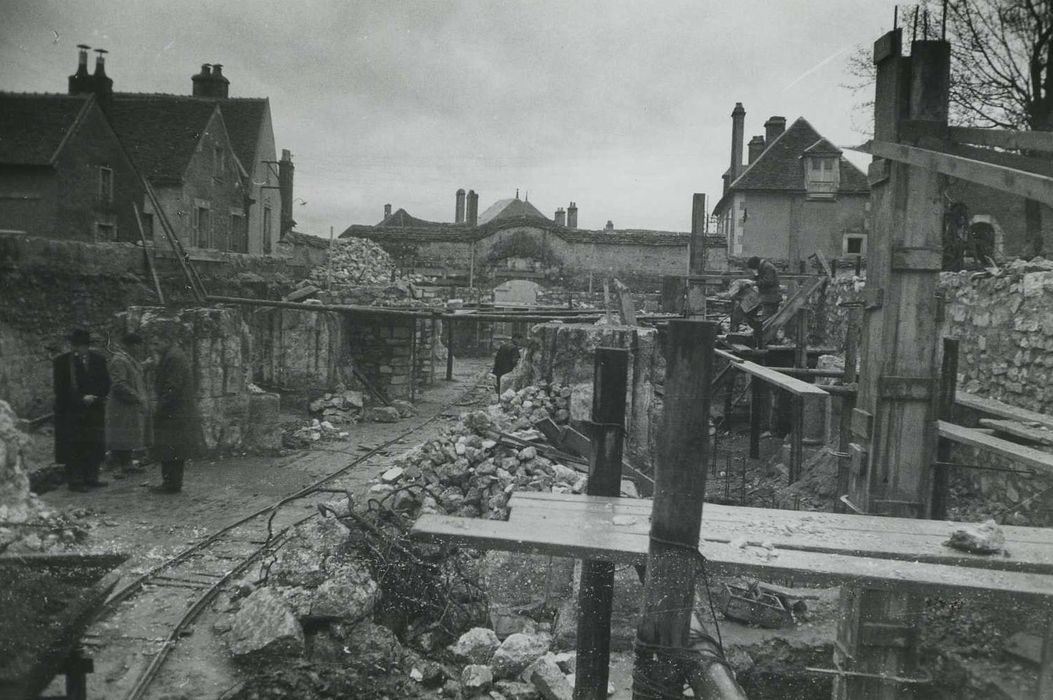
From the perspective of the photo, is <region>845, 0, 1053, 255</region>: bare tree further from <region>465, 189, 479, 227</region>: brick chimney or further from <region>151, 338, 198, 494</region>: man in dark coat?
<region>465, 189, 479, 227</region>: brick chimney

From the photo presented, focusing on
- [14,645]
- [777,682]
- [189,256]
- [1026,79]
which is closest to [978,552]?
[777,682]

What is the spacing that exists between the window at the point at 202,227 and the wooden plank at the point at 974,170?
77.5ft

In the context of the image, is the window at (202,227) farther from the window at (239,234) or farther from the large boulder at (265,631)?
the large boulder at (265,631)

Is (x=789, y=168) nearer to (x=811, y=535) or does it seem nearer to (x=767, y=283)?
(x=767, y=283)

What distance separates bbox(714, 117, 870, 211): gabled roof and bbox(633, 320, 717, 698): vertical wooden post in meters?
27.8

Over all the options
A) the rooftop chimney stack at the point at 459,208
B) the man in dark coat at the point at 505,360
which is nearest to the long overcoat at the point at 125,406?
the man in dark coat at the point at 505,360

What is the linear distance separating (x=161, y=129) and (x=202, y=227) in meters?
3.26

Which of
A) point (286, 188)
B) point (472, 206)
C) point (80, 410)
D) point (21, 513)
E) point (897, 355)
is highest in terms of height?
point (472, 206)

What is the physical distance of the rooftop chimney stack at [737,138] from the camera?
32062 millimetres

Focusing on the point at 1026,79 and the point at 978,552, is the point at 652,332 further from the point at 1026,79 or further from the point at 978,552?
the point at 1026,79

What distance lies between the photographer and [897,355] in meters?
4.12

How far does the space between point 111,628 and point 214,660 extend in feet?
3.07

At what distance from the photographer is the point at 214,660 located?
16.3ft

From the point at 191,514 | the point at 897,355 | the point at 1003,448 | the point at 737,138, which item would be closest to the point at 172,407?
the point at 191,514
